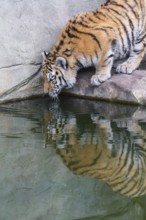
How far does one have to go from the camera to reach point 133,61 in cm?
680

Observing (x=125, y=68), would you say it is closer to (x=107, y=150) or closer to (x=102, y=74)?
(x=102, y=74)

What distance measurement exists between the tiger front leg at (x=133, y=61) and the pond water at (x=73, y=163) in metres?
0.60

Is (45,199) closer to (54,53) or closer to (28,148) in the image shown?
(28,148)

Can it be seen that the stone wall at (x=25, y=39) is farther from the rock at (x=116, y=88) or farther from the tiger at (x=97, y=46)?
the rock at (x=116, y=88)

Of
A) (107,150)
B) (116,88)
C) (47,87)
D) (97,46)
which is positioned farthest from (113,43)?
(107,150)

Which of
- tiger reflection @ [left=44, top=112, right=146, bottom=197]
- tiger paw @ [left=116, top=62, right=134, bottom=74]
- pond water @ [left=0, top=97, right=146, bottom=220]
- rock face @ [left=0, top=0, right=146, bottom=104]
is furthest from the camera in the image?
tiger paw @ [left=116, top=62, right=134, bottom=74]

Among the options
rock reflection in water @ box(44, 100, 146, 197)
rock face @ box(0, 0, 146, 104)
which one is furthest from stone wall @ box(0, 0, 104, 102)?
rock reflection in water @ box(44, 100, 146, 197)

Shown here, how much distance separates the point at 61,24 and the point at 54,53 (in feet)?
1.55

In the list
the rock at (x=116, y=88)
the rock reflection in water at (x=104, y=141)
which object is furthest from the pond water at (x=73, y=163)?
the rock at (x=116, y=88)

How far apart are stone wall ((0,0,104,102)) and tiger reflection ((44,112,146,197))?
4.08 feet

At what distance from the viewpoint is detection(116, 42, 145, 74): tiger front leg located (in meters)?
6.70

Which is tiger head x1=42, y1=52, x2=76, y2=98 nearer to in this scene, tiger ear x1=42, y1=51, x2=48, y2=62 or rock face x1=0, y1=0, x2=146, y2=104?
tiger ear x1=42, y1=51, x2=48, y2=62

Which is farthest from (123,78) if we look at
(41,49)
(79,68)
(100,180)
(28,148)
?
(100,180)

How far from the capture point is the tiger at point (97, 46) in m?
6.53
